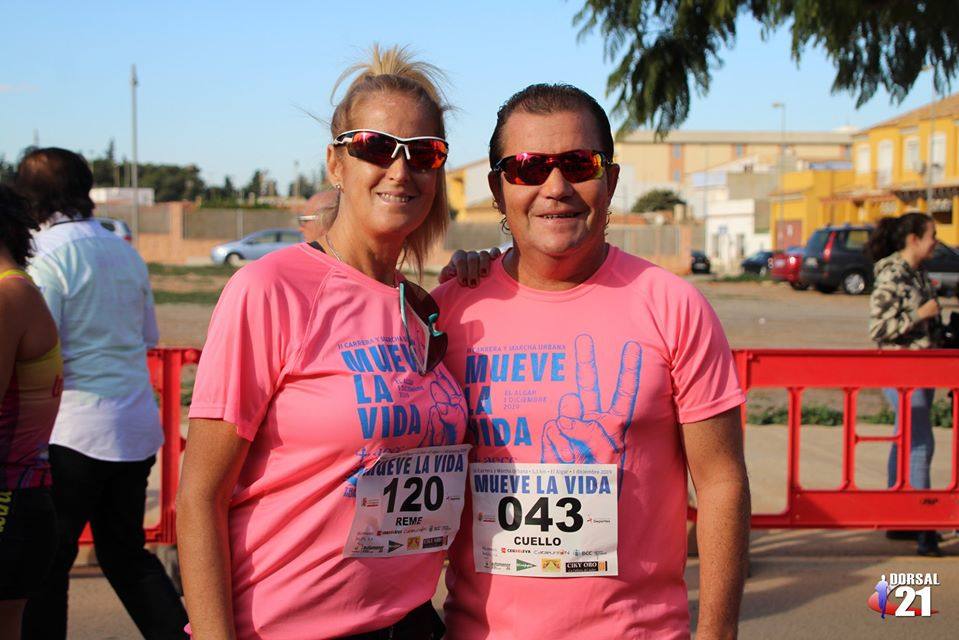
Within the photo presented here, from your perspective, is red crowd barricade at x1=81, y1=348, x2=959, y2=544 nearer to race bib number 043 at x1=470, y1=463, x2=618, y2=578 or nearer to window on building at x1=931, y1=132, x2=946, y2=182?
race bib number 043 at x1=470, y1=463, x2=618, y2=578

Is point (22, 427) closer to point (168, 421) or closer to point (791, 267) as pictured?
point (168, 421)

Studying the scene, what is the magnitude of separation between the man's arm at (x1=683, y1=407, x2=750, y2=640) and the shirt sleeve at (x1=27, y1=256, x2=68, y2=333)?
269 centimetres

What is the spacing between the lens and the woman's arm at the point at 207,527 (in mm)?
2033

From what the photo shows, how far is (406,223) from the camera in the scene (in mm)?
2324

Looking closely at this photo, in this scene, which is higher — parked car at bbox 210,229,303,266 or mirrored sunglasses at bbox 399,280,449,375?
mirrored sunglasses at bbox 399,280,449,375

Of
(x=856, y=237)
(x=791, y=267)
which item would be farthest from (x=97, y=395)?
(x=791, y=267)

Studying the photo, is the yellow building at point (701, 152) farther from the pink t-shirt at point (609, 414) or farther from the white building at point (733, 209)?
the pink t-shirt at point (609, 414)

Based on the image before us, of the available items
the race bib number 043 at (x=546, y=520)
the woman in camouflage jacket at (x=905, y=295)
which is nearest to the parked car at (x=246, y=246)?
the woman in camouflage jacket at (x=905, y=295)

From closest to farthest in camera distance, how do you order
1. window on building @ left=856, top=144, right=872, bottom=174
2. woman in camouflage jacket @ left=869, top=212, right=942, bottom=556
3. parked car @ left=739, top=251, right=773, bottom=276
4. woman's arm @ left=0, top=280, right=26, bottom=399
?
woman's arm @ left=0, top=280, right=26, bottom=399, woman in camouflage jacket @ left=869, top=212, right=942, bottom=556, parked car @ left=739, top=251, right=773, bottom=276, window on building @ left=856, top=144, right=872, bottom=174

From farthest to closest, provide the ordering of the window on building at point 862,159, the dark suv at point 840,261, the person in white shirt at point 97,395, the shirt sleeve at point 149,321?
1. the window on building at point 862,159
2. the dark suv at point 840,261
3. the shirt sleeve at point 149,321
4. the person in white shirt at point 97,395

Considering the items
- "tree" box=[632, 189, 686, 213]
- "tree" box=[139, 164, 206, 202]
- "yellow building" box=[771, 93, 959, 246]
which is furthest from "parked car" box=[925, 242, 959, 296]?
"tree" box=[139, 164, 206, 202]

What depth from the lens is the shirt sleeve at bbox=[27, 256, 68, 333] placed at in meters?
4.00

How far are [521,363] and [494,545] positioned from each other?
1.35 feet

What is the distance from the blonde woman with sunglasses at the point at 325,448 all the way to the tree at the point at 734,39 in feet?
16.2
